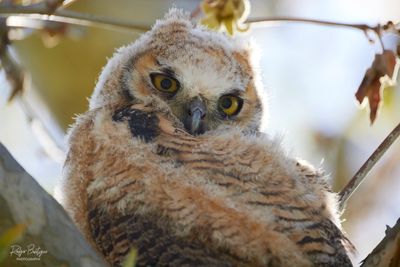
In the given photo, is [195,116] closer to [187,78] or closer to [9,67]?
[187,78]

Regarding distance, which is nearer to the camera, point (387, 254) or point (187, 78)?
point (387, 254)

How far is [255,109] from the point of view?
14.6 ft

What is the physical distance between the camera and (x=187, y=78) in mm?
4141

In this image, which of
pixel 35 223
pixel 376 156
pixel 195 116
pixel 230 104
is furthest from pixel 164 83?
pixel 35 223

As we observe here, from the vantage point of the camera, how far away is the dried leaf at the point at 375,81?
3.15 metres

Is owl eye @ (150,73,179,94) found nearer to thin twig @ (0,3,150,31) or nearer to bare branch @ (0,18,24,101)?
thin twig @ (0,3,150,31)

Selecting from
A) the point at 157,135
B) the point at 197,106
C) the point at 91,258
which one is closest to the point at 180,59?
the point at 197,106

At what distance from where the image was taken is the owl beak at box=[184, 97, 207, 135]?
385 cm

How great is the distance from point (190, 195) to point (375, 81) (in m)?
0.74

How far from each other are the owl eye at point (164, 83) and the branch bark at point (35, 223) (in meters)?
1.55

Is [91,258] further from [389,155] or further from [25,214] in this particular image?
[389,155]
